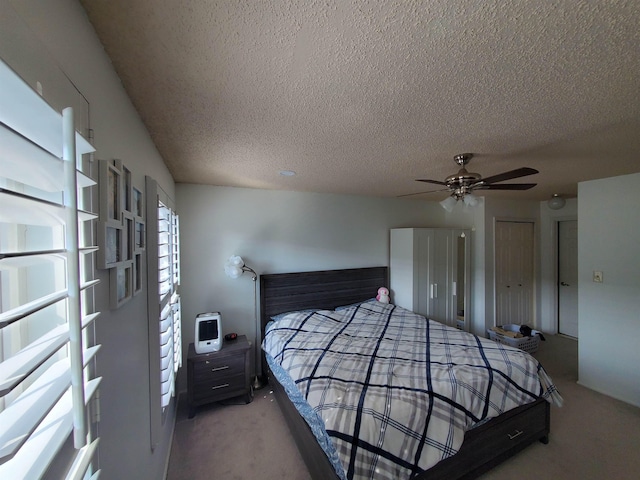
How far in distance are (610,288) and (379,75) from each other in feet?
11.5

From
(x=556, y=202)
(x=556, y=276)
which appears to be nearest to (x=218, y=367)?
(x=556, y=202)

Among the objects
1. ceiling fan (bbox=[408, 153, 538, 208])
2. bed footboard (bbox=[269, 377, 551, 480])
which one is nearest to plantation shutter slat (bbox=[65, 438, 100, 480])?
bed footboard (bbox=[269, 377, 551, 480])

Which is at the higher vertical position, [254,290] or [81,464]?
[81,464]

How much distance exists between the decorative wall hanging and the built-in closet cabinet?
10.5ft

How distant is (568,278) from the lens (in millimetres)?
4164

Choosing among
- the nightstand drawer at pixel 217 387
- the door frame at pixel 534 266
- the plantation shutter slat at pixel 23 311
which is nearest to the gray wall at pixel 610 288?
the door frame at pixel 534 266

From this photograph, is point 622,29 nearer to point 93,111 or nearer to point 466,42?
point 466,42

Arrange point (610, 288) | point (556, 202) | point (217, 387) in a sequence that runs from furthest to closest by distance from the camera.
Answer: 1. point (556, 202)
2. point (610, 288)
3. point (217, 387)

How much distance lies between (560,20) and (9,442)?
153cm

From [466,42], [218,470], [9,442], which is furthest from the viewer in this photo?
[218,470]

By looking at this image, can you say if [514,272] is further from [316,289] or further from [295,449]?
[295,449]

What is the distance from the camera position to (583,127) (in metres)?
1.51

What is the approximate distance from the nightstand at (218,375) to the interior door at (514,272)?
376 cm

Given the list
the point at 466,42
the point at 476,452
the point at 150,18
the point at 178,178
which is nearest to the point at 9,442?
the point at 150,18
